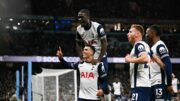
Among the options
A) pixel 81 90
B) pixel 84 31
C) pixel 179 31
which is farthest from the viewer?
pixel 179 31

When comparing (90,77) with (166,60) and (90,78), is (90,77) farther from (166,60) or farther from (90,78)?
(166,60)

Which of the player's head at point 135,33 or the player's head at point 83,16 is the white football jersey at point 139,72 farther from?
the player's head at point 83,16

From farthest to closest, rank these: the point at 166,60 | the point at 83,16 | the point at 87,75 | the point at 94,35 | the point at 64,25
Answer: the point at 64,25, the point at 94,35, the point at 83,16, the point at 166,60, the point at 87,75

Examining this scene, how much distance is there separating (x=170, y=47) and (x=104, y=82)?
29181mm

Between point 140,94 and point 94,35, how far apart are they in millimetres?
Result: 1366

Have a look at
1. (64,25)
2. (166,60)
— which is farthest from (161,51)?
(64,25)

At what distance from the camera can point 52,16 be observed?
3450 cm

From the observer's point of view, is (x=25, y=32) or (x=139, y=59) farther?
(x=25, y=32)

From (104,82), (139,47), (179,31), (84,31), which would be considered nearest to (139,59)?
(139,47)

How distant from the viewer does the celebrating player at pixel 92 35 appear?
23.9 ft

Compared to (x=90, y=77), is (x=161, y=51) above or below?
above

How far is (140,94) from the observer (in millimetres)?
6711

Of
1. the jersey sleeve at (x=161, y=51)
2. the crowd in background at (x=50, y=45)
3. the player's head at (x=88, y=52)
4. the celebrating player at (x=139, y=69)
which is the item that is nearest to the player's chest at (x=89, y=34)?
the player's head at (x=88, y=52)

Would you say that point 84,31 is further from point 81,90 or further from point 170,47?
point 170,47
